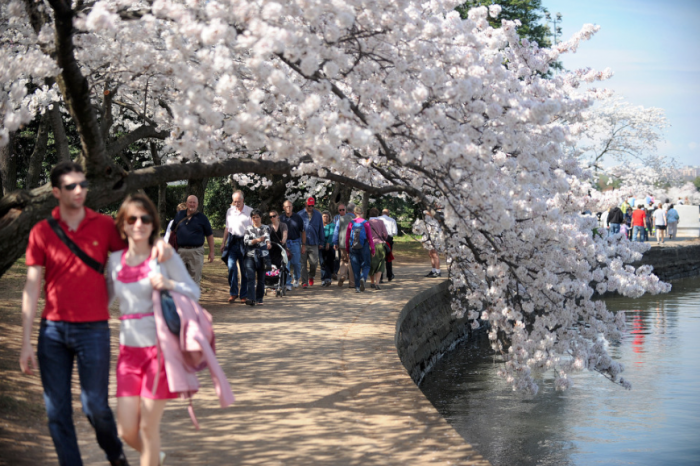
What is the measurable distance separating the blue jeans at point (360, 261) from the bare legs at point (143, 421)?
10.5 metres

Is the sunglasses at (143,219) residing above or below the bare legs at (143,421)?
above

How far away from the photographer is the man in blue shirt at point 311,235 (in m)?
15.4

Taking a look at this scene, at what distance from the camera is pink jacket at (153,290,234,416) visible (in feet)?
12.6

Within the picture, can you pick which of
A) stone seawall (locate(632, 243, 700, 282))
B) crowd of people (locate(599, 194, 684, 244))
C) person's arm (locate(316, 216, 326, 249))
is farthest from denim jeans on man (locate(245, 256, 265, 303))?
stone seawall (locate(632, 243, 700, 282))

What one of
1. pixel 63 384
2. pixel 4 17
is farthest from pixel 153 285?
pixel 4 17

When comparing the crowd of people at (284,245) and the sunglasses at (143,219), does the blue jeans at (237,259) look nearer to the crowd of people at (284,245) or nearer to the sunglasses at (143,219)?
the crowd of people at (284,245)

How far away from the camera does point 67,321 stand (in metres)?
3.85

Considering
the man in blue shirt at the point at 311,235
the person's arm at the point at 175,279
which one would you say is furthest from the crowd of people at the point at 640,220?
the person's arm at the point at 175,279

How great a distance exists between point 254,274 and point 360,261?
9.10 ft

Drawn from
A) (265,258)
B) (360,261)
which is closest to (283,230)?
(265,258)

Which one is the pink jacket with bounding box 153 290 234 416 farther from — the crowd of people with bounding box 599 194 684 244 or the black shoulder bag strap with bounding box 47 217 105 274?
the crowd of people with bounding box 599 194 684 244

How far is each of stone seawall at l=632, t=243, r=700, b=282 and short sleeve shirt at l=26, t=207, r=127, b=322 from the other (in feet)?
89.5

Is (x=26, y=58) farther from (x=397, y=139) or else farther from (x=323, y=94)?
(x=397, y=139)

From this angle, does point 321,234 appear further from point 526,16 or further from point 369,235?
point 526,16
